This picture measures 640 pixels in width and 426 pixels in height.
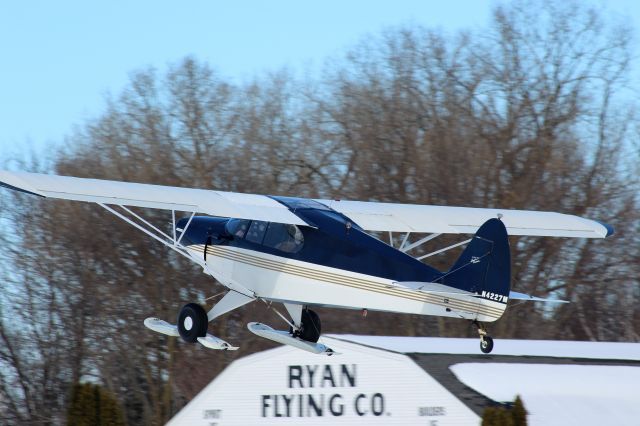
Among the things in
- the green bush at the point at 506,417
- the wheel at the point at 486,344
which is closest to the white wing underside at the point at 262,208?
the wheel at the point at 486,344

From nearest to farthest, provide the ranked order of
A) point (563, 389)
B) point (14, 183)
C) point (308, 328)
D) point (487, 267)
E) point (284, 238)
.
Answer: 1. point (487, 267)
2. point (14, 183)
3. point (284, 238)
4. point (308, 328)
5. point (563, 389)

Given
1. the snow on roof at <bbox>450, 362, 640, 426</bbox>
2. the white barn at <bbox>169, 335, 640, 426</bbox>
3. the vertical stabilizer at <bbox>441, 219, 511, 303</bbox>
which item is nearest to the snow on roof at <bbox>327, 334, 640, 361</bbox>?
the white barn at <bbox>169, 335, 640, 426</bbox>

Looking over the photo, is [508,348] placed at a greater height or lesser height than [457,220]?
lesser

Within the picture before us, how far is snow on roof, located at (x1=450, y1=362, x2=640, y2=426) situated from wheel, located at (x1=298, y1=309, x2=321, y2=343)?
26.4 feet

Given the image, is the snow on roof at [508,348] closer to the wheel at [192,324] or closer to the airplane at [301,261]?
the airplane at [301,261]

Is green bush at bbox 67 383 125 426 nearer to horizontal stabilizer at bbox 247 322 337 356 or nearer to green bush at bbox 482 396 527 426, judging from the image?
green bush at bbox 482 396 527 426

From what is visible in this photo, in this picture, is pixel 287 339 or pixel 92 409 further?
pixel 92 409

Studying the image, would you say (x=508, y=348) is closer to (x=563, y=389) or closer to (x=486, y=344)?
(x=563, y=389)

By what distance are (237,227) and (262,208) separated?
1.91 ft

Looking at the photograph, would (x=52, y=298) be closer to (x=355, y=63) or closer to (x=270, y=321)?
(x=270, y=321)

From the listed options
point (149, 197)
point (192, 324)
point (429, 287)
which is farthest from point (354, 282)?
point (149, 197)

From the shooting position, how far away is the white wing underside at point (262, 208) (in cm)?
1373

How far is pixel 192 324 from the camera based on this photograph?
47.9 feet

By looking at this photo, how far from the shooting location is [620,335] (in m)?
34.3
